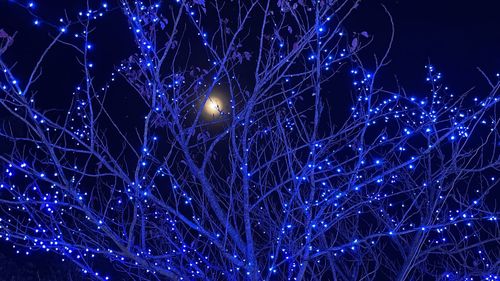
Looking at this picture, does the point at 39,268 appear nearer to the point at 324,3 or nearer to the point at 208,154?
the point at 208,154

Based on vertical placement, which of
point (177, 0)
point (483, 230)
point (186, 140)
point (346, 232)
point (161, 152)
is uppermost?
point (161, 152)

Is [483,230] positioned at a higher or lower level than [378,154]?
lower

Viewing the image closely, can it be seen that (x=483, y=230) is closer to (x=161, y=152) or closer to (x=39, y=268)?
(x=161, y=152)

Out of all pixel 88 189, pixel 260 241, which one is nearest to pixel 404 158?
pixel 260 241

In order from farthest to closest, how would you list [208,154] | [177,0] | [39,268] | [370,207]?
[39,268] → [370,207] → [208,154] → [177,0]

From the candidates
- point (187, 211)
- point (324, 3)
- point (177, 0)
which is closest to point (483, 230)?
point (187, 211)

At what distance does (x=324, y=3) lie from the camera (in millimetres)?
4715

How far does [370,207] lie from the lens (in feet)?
25.0

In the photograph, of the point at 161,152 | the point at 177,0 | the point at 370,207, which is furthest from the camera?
the point at 161,152

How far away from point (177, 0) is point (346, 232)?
4420 mm

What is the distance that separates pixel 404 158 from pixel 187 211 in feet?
10.3

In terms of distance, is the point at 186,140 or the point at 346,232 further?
the point at 346,232

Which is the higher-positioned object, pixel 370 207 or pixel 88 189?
pixel 88 189

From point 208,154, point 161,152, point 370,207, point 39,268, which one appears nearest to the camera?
point 208,154
